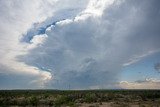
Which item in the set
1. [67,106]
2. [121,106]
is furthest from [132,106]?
[67,106]

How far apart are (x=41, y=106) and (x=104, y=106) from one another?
13.9 m

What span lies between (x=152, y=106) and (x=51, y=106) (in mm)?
21722

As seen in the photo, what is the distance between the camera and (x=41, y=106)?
54969 millimetres

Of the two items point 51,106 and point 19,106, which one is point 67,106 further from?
point 19,106

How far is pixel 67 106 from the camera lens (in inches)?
2137

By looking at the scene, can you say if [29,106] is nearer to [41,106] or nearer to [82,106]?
[41,106]

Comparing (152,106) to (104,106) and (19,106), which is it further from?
(19,106)

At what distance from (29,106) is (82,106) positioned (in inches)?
446

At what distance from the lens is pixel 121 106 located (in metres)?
56.5

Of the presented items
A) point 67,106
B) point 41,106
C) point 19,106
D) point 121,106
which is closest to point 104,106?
point 121,106

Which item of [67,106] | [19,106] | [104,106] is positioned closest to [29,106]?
[19,106]

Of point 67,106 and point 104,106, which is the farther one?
point 104,106

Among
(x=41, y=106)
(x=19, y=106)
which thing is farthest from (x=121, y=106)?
(x=19, y=106)

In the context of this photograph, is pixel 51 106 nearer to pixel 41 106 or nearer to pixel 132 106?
pixel 41 106
